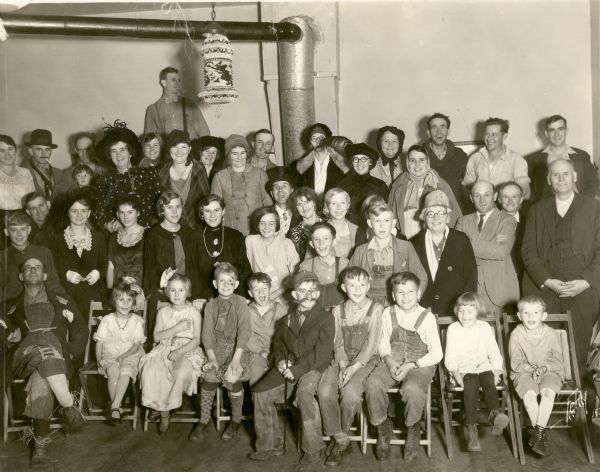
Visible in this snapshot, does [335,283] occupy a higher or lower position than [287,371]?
higher

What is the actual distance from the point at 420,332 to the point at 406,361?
21 centimetres

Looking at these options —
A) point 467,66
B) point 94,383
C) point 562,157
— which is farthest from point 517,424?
point 467,66

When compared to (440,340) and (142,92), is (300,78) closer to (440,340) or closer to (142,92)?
(142,92)

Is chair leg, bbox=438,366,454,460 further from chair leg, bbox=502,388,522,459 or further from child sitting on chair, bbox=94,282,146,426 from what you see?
child sitting on chair, bbox=94,282,146,426

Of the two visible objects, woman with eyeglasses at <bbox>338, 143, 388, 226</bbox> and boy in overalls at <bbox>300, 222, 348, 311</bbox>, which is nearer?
boy in overalls at <bbox>300, 222, 348, 311</bbox>

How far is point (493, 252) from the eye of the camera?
4762 mm

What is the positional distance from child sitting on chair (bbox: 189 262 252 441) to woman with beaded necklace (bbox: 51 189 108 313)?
1.19m

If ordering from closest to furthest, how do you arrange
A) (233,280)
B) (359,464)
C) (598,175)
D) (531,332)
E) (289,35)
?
(359,464), (531,332), (233,280), (598,175), (289,35)

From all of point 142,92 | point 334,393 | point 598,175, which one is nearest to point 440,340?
point 334,393

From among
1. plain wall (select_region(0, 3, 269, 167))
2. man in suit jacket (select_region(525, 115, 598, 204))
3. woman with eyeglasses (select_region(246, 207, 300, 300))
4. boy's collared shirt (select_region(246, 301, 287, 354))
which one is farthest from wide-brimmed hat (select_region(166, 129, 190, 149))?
man in suit jacket (select_region(525, 115, 598, 204))

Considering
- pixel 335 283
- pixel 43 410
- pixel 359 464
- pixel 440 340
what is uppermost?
pixel 335 283

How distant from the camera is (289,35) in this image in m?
7.07

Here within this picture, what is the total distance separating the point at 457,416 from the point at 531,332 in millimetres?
839

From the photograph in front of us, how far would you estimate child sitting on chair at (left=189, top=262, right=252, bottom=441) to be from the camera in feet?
14.4
